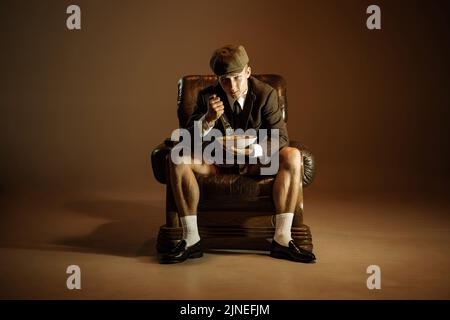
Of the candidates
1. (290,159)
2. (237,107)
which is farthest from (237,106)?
(290,159)

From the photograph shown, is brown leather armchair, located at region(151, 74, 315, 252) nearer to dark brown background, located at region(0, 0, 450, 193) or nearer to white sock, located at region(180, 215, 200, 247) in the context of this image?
white sock, located at region(180, 215, 200, 247)

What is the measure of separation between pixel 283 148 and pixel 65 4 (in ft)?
11.1

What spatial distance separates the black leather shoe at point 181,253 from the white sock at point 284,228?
0.42 metres

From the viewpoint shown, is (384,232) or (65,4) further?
(65,4)

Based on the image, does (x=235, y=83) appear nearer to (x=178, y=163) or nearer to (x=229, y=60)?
(x=229, y=60)

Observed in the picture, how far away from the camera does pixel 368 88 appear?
6.44m

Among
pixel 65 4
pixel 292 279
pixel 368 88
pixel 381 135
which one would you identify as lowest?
pixel 292 279

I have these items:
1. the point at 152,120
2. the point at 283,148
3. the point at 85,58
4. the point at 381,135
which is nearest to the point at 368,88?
the point at 381,135

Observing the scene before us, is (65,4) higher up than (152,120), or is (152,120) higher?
(65,4)

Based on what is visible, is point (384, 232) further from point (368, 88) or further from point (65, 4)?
point (65, 4)

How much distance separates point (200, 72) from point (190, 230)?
293cm

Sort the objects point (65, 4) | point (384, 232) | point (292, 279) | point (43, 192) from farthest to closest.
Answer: point (65, 4), point (43, 192), point (384, 232), point (292, 279)

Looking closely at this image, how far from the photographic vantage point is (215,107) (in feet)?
11.7

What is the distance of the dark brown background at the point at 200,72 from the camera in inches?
244
